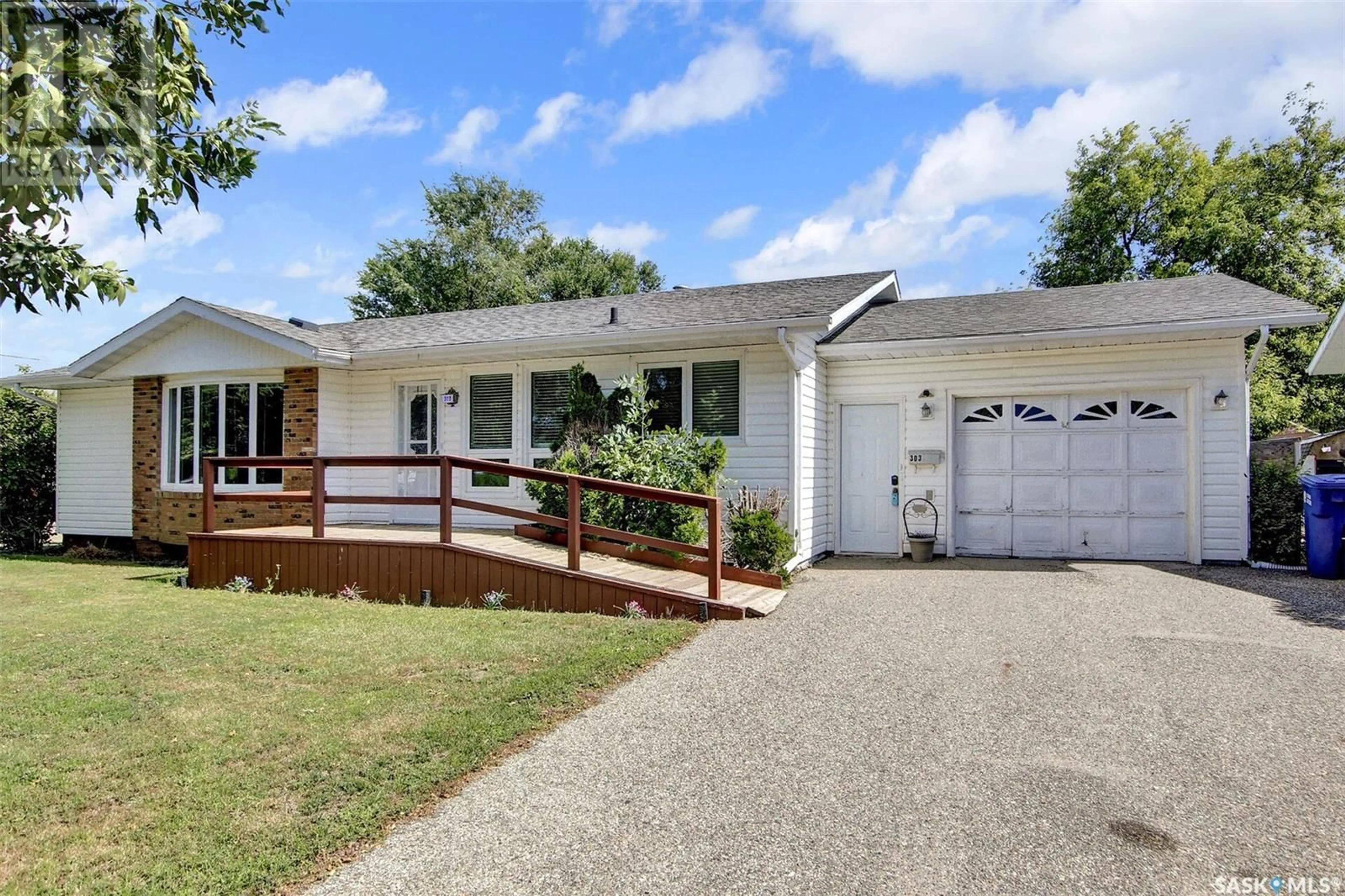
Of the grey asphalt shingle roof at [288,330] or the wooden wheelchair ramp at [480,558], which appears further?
the grey asphalt shingle roof at [288,330]

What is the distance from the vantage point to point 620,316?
1152 centimetres

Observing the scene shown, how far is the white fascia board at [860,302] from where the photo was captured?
898 cm

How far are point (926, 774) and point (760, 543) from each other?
4595mm

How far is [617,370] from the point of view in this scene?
10.3 m

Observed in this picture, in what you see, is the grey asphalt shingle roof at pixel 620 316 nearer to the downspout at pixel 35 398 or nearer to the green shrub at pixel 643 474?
the green shrub at pixel 643 474

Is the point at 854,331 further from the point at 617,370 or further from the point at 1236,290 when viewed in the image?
the point at 1236,290

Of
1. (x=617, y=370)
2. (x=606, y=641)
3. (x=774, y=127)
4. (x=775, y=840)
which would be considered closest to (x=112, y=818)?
(x=775, y=840)

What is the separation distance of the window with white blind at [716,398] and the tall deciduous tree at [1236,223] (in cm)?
1735

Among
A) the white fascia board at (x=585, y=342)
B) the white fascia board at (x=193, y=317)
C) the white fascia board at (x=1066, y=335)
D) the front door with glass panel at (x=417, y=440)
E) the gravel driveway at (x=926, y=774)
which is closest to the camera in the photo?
the gravel driveway at (x=926, y=774)

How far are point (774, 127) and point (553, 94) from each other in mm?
6107

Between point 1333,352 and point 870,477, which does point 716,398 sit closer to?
point 870,477

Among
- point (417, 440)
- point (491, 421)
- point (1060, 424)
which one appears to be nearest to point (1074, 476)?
point (1060, 424)

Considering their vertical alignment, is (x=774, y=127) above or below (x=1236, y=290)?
above

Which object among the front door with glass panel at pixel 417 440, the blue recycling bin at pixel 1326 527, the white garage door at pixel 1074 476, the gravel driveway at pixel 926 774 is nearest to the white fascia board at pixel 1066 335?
the white garage door at pixel 1074 476
